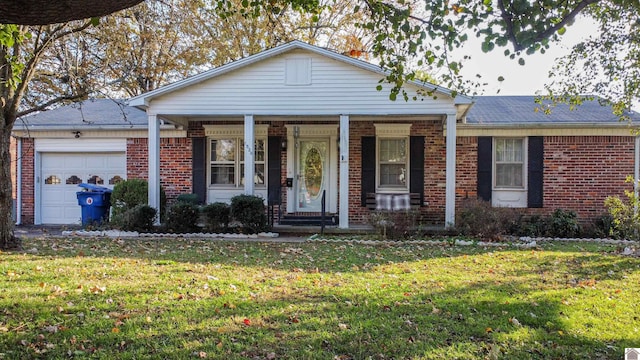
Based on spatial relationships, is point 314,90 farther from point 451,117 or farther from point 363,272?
point 363,272

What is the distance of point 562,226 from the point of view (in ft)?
35.6

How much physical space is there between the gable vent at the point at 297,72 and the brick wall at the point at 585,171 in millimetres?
5453

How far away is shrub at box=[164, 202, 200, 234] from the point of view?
420 inches

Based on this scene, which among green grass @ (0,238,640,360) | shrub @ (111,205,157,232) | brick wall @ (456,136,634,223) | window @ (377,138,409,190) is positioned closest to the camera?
green grass @ (0,238,640,360)

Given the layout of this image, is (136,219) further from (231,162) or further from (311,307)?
(311,307)

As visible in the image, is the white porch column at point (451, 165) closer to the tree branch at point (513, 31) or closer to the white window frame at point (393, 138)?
the white window frame at point (393, 138)

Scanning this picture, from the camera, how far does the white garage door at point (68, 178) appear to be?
43.3 ft

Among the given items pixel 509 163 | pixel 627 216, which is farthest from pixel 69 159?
pixel 627 216

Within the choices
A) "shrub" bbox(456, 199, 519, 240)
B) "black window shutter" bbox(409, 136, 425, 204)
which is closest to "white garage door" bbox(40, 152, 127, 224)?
"black window shutter" bbox(409, 136, 425, 204)

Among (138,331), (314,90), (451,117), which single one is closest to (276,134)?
(314,90)

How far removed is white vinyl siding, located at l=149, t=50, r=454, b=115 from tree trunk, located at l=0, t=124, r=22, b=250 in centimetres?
377

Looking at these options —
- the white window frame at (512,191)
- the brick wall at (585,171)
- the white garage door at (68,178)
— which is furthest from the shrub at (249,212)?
the white window frame at (512,191)

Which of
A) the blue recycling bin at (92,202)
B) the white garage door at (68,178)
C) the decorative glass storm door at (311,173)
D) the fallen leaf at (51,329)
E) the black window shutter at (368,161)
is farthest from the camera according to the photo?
the white garage door at (68,178)

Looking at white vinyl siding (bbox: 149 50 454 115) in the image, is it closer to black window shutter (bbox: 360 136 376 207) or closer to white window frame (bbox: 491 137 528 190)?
black window shutter (bbox: 360 136 376 207)
